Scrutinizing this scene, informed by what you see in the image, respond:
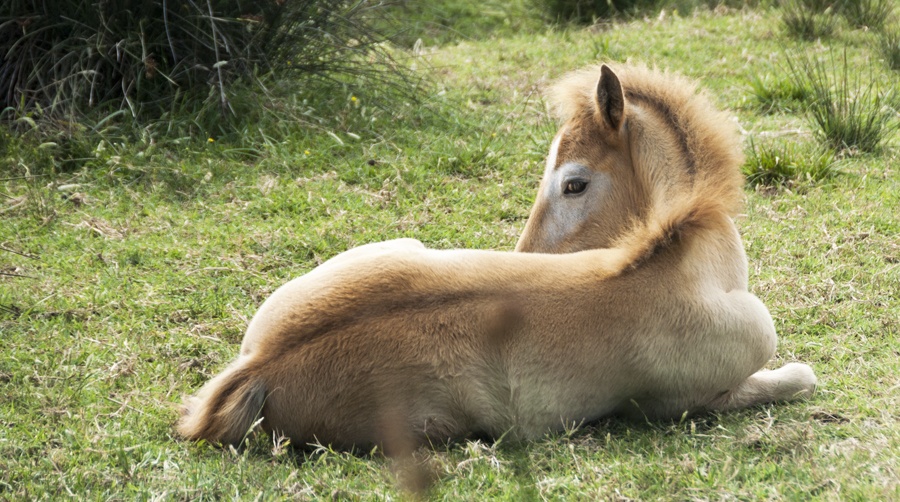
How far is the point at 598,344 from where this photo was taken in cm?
324

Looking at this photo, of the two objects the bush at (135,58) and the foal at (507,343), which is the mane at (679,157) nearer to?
the foal at (507,343)

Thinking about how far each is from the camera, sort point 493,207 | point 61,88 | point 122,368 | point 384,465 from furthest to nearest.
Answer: point 61,88 < point 493,207 < point 122,368 < point 384,465

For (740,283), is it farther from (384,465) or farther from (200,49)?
(200,49)

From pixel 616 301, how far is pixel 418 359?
74cm

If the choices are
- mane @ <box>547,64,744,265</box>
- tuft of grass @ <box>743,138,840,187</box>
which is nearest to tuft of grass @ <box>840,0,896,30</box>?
tuft of grass @ <box>743,138,840,187</box>

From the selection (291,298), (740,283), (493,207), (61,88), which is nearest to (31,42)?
(61,88)

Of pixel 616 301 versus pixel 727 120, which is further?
pixel 727 120

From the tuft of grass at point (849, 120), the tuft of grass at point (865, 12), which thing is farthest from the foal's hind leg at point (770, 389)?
the tuft of grass at point (865, 12)

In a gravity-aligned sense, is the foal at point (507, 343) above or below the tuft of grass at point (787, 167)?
above

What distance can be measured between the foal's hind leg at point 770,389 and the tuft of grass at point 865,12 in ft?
22.0

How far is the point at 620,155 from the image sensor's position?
13.5ft

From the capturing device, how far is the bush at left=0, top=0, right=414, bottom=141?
6402mm

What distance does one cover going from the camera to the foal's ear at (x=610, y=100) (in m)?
3.98

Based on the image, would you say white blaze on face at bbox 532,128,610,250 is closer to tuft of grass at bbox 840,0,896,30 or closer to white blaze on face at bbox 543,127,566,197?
white blaze on face at bbox 543,127,566,197
